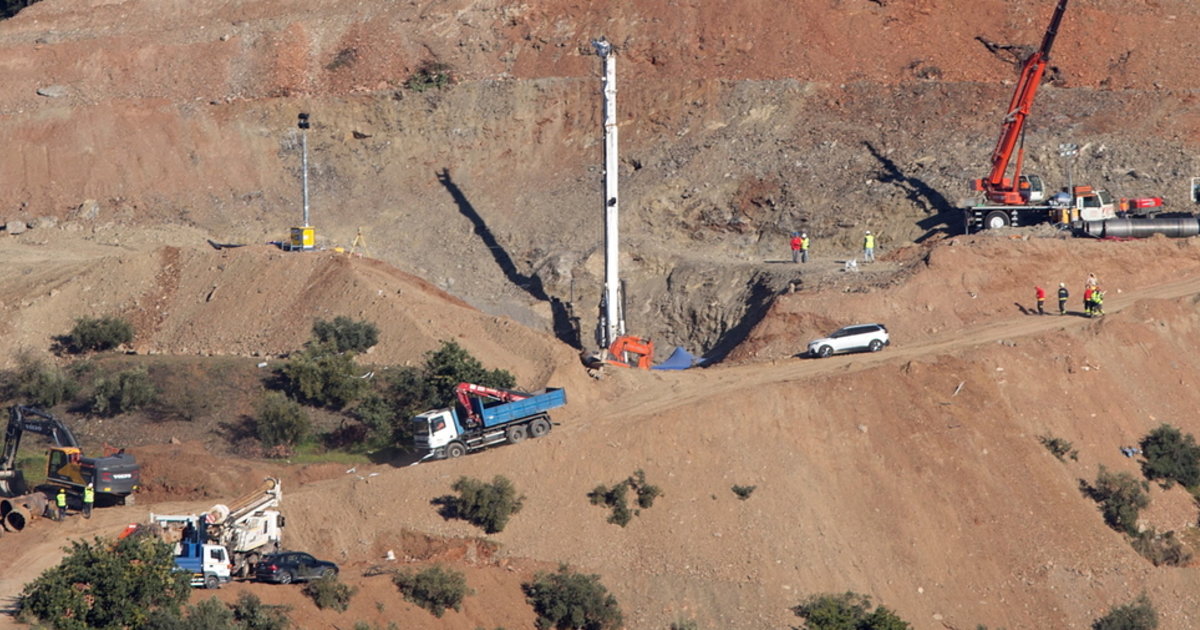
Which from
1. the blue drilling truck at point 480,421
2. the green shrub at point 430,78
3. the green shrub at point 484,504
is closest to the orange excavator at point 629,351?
the blue drilling truck at point 480,421

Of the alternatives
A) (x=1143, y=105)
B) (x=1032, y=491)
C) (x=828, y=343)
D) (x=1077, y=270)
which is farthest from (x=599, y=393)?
(x=1143, y=105)

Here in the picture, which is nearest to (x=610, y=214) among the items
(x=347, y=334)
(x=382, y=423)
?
(x=347, y=334)

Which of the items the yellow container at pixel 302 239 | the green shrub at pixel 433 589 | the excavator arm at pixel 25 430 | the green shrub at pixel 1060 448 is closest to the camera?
the green shrub at pixel 433 589

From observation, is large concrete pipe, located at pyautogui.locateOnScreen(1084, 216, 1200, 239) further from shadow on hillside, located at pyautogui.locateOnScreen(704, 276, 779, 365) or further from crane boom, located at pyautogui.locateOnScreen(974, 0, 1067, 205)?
shadow on hillside, located at pyautogui.locateOnScreen(704, 276, 779, 365)

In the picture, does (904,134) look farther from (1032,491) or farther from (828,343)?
(1032,491)

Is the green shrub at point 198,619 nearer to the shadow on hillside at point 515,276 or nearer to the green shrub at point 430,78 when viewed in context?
the shadow on hillside at point 515,276

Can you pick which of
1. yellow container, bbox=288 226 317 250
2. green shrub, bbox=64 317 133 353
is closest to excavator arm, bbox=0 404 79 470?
green shrub, bbox=64 317 133 353
